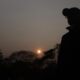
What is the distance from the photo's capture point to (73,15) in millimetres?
4508

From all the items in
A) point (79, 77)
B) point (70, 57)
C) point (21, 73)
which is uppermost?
point (21, 73)

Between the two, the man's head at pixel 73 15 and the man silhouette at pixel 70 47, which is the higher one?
the man's head at pixel 73 15

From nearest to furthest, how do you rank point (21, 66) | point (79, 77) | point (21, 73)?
point (79, 77)
point (21, 73)
point (21, 66)

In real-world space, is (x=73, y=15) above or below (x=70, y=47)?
above

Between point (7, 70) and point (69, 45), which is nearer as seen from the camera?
point (69, 45)

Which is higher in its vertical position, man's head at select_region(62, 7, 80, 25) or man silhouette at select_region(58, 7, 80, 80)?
man's head at select_region(62, 7, 80, 25)

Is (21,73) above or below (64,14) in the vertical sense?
above

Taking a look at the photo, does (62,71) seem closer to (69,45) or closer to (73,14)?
(69,45)

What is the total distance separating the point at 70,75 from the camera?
4.47 meters

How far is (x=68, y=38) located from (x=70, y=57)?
340 mm

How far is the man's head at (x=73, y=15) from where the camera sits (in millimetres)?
4461

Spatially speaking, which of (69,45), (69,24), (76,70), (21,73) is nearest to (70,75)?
(76,70)

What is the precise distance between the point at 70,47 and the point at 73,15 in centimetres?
56

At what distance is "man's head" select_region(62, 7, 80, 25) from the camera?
14.6ft
